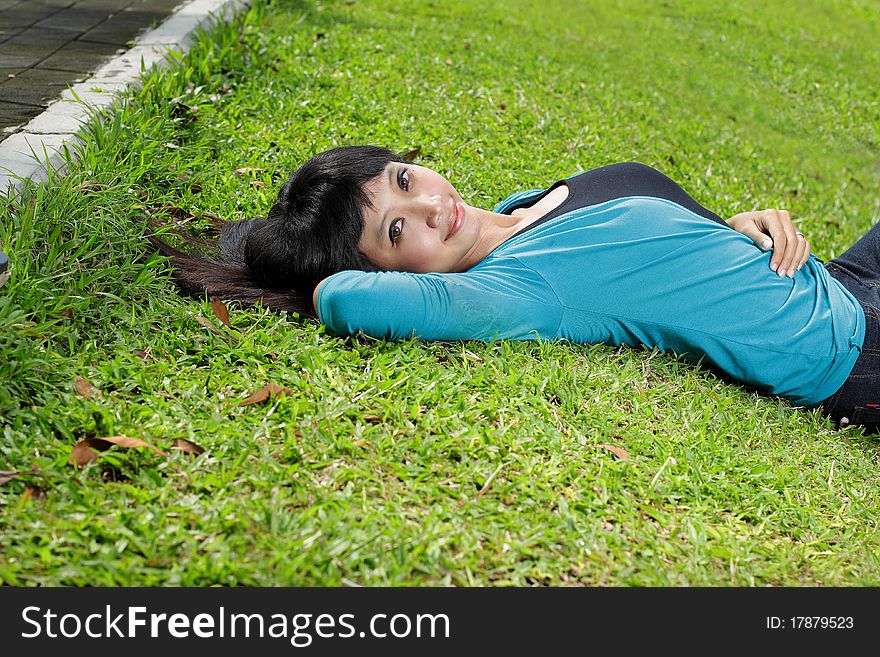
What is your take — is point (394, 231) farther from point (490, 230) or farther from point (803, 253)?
point (803, 253)

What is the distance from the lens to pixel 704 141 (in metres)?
6.92

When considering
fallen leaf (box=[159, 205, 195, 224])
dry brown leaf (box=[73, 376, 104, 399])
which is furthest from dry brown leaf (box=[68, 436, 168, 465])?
fallen leaf (box=[159, 205, 195, 224])

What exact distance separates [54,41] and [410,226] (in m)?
3.74

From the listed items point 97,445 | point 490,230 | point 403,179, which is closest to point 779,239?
point 490,230

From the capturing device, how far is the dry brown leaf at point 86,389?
263 centimetres

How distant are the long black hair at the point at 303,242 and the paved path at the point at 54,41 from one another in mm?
1382

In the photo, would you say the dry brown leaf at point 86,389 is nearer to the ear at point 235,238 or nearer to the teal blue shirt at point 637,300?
the teal blue shirt at point 637,300

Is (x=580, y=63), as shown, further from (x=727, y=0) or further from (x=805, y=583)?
(x=805, y=583)

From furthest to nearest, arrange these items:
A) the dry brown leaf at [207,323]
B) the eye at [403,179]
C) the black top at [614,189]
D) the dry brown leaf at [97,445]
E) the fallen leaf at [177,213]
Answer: the fallen leaf at [177,213]
the black top at [614,189]
the eye at [403,179]
the dry brown leaf at [207,323]
the dry brown leaf at [97,445]

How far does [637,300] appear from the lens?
3092 millimetres

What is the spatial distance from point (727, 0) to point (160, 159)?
1026 cm

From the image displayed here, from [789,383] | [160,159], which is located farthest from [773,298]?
[160,159]

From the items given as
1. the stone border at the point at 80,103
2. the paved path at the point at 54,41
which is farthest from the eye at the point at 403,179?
the paved path at the point at 54,41
